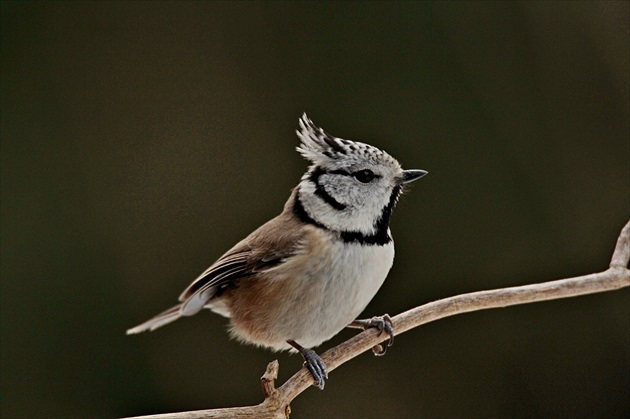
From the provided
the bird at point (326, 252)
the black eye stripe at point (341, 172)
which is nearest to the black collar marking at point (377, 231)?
the bird at point (326, 252)

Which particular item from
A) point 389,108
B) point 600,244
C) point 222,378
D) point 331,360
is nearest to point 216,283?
point 331,360

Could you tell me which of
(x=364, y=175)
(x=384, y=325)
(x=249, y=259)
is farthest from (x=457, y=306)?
(x=249, y=259)

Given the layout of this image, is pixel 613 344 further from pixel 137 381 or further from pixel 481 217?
pixel 137 381

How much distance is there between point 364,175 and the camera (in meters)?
1.57

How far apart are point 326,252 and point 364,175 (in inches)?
6.3

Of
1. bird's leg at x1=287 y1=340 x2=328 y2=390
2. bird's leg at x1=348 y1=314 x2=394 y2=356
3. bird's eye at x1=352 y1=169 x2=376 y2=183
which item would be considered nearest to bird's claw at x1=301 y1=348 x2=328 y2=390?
bird's leg at x1=287 y1=340 x2=328 y2=390

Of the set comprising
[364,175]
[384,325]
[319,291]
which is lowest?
[384,325]

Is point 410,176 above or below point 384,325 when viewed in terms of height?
above

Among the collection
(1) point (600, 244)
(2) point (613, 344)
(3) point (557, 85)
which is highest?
(3) point (557, 85)

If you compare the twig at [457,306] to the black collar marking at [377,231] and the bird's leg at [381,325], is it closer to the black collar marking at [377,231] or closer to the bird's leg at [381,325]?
the bird's leg at [381,325]

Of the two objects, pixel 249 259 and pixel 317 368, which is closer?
pixel 317 368

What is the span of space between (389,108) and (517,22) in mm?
540

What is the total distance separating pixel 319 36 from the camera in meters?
2.81

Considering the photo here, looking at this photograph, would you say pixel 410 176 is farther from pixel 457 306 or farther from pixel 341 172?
pixel 457 306
